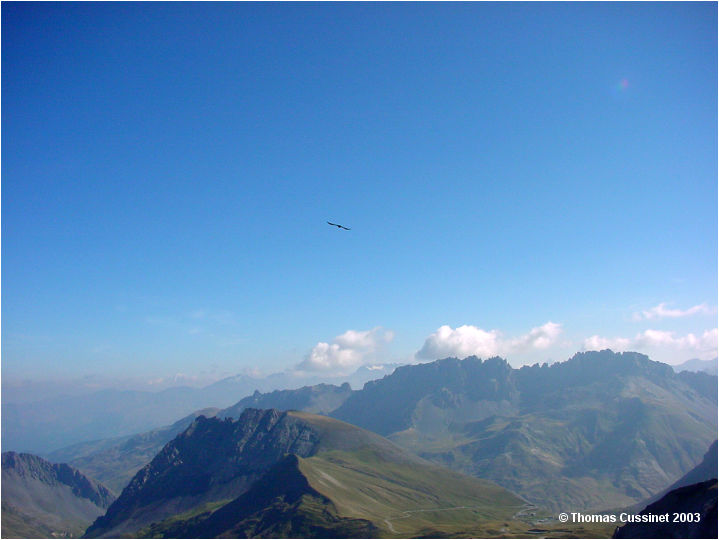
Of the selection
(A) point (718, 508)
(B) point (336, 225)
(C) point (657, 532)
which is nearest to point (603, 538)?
(C) point (657, 532)

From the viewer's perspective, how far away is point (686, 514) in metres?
117

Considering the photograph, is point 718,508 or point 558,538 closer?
point 718,508

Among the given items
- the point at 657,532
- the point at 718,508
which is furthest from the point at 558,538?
the point at 718,508

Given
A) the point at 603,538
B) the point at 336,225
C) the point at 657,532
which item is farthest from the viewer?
the point at 603,538

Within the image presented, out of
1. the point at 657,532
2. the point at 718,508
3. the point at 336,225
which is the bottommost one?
the point at 657,532

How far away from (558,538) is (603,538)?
18.2 metres

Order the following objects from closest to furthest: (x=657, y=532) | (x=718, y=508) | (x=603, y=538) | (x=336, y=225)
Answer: (x=336, y=225)
(x=718, y=508)
(x=657, y=532)
(x=603, y=538)

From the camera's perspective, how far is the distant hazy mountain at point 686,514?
104 m

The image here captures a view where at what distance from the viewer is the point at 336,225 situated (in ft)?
279

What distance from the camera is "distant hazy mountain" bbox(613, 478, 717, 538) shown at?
4109 inches

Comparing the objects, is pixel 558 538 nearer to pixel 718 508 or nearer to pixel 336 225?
pixel 718 508

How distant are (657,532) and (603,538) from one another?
3409 inches

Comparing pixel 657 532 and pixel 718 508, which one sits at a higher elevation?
pixel 718 508

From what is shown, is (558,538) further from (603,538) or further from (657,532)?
(657,532)
